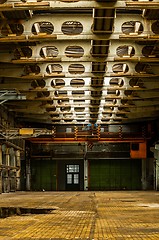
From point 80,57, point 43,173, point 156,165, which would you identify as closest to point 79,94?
point 80,57

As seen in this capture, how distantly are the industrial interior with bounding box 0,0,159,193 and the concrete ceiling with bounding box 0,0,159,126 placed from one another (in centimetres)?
4

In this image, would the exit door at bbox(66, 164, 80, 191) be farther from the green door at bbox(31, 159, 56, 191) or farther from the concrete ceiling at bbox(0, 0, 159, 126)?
the concrete ceiling at bbox(0, 0, 159, 126)

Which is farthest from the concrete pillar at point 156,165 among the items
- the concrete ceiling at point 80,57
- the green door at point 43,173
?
the green door at point 43,173

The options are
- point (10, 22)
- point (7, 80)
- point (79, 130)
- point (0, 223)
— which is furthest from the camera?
point (79, 130)

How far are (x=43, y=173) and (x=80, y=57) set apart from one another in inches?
892

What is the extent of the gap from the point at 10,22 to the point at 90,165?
25828 millimetres

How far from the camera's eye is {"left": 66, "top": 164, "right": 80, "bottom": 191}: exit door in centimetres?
4055

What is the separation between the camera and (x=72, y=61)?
19.8 metres

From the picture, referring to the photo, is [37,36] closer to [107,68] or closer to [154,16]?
[154,16]

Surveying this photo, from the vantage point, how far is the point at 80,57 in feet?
63.8

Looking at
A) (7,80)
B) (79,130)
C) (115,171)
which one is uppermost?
(7,80)

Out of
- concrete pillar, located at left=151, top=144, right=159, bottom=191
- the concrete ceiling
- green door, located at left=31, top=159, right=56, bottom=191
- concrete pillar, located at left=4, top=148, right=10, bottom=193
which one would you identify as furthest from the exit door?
concrete pillar, located at left=4, top=148, right=10, bottom=193

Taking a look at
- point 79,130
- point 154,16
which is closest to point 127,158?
point 79,130

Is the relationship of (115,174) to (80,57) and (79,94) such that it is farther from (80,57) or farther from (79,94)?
(80,57)
